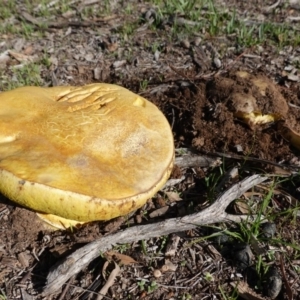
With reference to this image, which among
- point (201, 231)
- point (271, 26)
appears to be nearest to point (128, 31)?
point (271, 26)

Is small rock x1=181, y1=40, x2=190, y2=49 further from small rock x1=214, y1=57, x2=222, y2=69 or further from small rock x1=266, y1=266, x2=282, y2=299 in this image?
small rock x1=266, y1=266, x2=282, y2=299

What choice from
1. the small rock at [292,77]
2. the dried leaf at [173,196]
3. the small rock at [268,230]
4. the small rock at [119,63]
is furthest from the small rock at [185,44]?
the small rock at [268,230]

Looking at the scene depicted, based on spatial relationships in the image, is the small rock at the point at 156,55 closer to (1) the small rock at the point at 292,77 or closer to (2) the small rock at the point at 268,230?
(1) the small rock at the point at 292,77

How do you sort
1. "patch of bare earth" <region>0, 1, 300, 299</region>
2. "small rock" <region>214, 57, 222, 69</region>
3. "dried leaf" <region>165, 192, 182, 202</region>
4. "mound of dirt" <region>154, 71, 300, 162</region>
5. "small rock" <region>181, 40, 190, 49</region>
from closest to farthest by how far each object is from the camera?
"patch of bare earth" <region>0, 1, 300, 299</region>, "dried leaf" <region>165, 192, 182, 202</region>, "mound of dirt" <region>154, 71, 300, 162</region>, "small rock" <region>214, 57, 222, 69</region>, "small rock" <region>181, 40, 190, 49</region>

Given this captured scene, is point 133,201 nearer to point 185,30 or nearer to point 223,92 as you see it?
point 223,92

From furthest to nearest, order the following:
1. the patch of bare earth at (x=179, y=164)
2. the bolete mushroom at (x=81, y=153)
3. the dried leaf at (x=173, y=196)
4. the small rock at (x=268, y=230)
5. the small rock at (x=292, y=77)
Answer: the small rock at (x=292, y=77), the dried leaf at (x=173, y=196), the small rock at (x=268, y=230), the patch of bare earth at (x=179, y=164), the bolete mushroom at (x=81, y=153)

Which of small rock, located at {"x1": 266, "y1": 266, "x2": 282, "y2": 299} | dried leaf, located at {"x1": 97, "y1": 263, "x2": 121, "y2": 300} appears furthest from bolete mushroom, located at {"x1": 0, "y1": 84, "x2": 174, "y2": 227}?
small rock, located at {"x1": 266, "y1": 266, "x2": 282, "y2": 299}
